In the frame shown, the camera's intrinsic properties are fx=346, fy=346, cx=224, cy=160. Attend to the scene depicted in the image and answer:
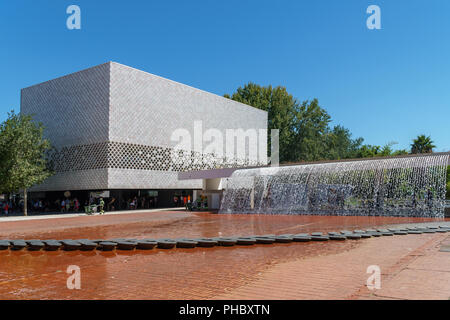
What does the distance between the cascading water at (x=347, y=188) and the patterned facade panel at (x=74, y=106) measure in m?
12.5

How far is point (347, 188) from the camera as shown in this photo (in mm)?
24266

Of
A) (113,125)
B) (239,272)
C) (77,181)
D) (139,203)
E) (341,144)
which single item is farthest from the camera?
(341,144)

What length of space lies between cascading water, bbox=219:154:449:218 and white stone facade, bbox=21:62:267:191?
8508 mm

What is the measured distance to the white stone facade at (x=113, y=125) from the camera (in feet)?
93.7

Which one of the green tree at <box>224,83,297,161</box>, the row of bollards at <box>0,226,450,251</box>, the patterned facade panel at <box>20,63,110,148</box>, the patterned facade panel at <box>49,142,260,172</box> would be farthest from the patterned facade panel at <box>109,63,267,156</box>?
the row of bollards at <box>0,226,450,251</box>

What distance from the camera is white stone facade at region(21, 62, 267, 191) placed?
28.6m

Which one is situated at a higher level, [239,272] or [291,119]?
[291,119]

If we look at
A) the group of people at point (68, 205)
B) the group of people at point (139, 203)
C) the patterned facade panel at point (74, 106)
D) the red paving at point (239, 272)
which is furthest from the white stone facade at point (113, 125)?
the red paving at point (239, 272)

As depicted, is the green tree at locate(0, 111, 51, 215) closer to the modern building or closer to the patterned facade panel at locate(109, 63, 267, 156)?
the modern building

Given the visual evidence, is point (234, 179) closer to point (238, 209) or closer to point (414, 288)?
point (238, 209)

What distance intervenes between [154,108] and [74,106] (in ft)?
22.8

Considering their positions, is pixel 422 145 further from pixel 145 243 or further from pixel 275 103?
pixel 145 243

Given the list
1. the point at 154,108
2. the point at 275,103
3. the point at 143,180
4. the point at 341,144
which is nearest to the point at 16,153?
the point at 143,180

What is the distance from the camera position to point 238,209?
25.2 metres
